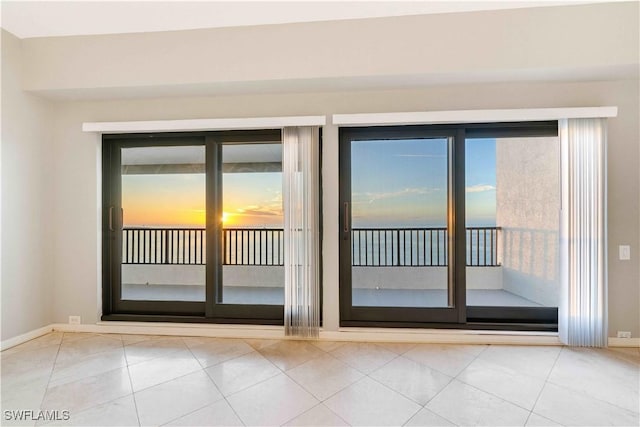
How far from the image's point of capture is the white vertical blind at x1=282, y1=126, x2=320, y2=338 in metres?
2.48

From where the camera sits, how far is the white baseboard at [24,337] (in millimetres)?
2334

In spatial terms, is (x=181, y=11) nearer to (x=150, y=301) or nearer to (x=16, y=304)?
(x=150, y=301)

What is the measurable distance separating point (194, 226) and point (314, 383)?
3.29m

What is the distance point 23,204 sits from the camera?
2518mm

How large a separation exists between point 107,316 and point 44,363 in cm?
64

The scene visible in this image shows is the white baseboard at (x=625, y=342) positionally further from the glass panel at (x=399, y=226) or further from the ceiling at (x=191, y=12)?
the ceiling at (x=191, y=12)

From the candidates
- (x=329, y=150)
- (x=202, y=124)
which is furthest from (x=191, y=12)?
A: (x=329, y=150)

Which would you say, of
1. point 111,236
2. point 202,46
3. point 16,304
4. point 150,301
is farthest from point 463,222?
point 16,304

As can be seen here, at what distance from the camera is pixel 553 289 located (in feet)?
10.8

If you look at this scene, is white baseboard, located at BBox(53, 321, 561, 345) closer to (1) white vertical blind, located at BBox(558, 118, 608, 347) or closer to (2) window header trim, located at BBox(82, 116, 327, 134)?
(1) white vertical blind, located at BBox(558, 118, 608, 347)

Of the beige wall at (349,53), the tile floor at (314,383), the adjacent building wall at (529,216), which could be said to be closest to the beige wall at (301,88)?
the beige wall at (349,53)

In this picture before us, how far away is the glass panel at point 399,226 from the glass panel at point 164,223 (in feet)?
6.71

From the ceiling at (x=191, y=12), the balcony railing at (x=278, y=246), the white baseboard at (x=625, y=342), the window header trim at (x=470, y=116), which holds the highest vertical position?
the ceiling at (x=191, y=12)

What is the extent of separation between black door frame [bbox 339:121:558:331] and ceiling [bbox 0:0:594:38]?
0.87 m
